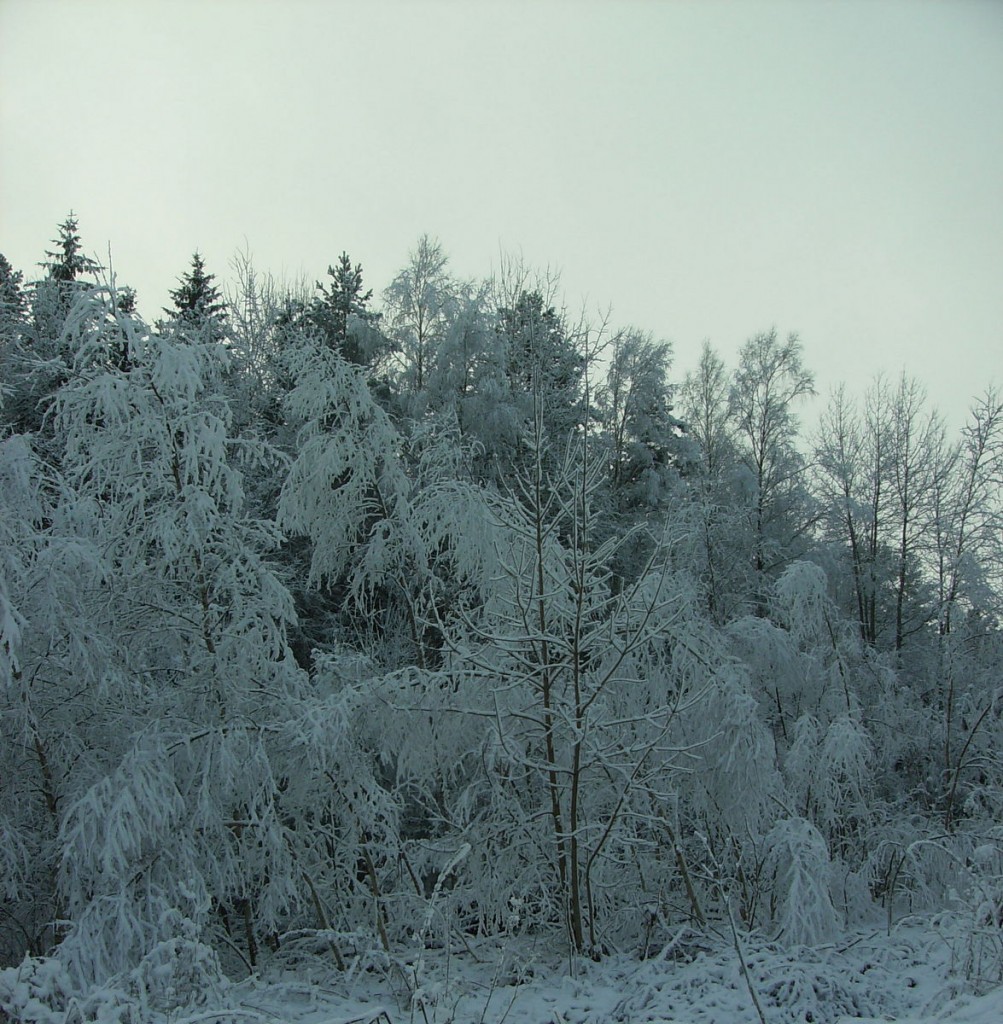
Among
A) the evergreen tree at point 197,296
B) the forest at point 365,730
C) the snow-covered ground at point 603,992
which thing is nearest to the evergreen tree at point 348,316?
the evergreen tree at point 197,296

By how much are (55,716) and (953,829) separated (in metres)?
10.4

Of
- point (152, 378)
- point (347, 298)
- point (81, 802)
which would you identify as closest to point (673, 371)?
point (347, 298)

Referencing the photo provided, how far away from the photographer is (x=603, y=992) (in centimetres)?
523

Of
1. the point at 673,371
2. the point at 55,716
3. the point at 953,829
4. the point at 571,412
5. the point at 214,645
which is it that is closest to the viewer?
the point at 55,716

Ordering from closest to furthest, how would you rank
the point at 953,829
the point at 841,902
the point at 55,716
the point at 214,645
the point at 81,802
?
the point at 81,802
the point at 55,716
the point at 214,645
the point at 841,902
the point at 953,829

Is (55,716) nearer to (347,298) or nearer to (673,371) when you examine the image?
(347,298)

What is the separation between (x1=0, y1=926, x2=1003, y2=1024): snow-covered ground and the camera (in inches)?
144

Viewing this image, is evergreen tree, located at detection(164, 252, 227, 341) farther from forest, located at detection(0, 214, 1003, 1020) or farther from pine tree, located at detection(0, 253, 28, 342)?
forest, located at detection(0, 214, 1003, 1020)

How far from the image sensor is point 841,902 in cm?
764

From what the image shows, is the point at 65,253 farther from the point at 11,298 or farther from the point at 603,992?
the point at 603,992

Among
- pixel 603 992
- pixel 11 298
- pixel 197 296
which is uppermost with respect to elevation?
pixel 197 296

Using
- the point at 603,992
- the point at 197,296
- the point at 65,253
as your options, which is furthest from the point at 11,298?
the point at 603,992

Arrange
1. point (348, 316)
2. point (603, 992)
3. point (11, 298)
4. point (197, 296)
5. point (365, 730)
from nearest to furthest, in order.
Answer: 1. point (603, 992)
2. point (365, 730)
3. point (348, 316)
4. point (11, 298)
5. point (197, 296)

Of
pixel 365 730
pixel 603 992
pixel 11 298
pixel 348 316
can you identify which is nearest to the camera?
pixel 603 992
